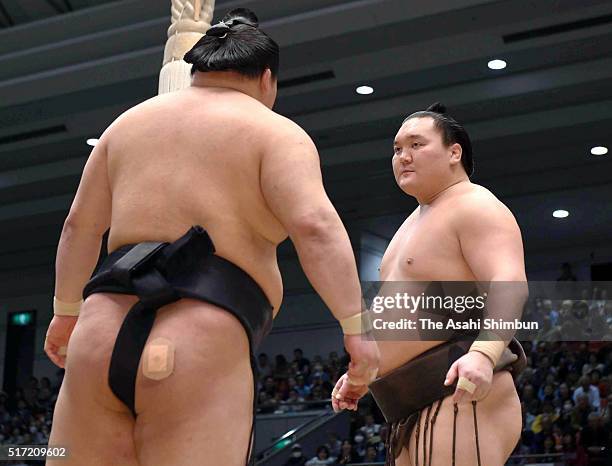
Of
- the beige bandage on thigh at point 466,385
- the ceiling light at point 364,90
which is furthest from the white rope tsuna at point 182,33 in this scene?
the ceiling light at point 364,90

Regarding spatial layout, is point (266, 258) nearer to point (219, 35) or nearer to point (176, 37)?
point (219, 35)

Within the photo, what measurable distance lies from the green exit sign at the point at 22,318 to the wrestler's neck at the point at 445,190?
17060 mm

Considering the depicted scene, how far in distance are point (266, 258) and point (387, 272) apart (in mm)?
880

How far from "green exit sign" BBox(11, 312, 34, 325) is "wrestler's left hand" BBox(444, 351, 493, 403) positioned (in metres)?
17.5

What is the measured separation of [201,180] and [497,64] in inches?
364

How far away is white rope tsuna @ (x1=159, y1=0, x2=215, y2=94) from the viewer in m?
3.35

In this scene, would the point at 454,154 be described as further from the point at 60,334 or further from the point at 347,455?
the point at 347,455

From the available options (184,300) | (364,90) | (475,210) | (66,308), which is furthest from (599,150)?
(184,300)

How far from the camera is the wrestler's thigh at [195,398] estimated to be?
6.33ft

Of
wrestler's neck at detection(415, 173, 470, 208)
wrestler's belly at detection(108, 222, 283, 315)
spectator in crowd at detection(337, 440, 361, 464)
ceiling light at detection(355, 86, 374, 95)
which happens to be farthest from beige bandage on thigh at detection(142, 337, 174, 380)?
ceiling light at detection(355, 86, 374, 95)

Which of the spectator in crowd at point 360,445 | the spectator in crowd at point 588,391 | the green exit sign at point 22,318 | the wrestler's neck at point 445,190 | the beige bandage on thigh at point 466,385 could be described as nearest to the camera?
the beige bandage on thigh at point 466,385

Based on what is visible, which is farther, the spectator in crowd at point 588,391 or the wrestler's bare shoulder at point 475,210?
the spectator in crowd at point 588,391

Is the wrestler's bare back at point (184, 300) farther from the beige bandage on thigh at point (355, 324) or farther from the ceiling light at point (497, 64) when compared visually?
the ceiling light at point (497, 64)

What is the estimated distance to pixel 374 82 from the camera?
37.6 ft
